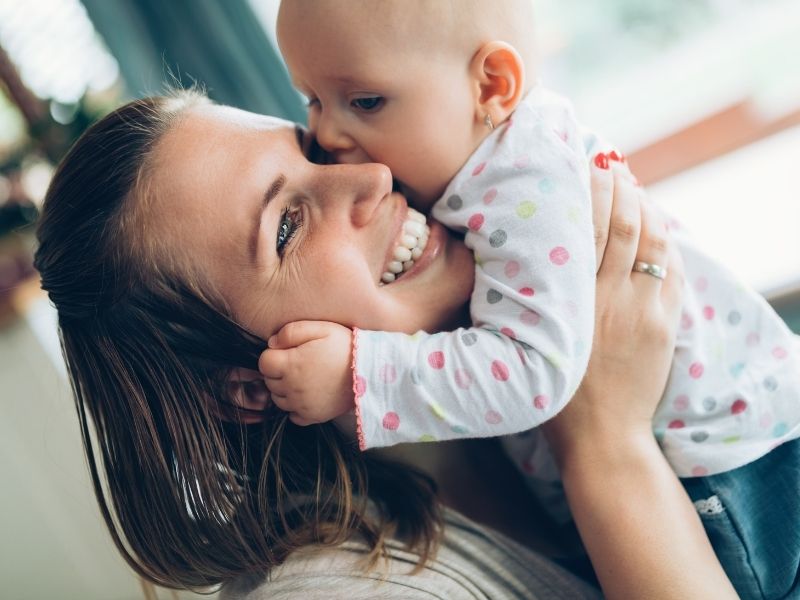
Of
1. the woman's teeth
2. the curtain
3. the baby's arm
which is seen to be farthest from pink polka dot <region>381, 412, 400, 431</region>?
the curtain

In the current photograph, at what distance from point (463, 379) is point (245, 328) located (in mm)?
317

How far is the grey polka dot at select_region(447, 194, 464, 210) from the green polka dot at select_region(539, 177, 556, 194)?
0.12 metres

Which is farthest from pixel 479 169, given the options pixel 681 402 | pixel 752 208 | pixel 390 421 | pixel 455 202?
pixel 752 208

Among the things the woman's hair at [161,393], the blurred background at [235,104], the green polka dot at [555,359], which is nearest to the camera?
the green polka dot at [555,359]

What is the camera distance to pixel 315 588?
0.90 meters

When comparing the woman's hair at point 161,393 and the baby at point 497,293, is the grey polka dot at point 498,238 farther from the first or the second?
the woman's hair at point 161,393

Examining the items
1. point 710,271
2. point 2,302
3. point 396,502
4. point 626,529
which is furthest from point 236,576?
point 2,302

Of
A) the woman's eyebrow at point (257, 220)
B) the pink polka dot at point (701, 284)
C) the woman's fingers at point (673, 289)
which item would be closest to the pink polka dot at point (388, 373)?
the woman's eyebrow at point (257, 220)

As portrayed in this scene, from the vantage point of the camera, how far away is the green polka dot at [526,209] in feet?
2.72

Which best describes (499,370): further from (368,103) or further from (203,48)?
(203,48)

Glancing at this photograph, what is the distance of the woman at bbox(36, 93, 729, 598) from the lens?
883mm

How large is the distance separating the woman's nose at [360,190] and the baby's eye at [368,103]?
9cm

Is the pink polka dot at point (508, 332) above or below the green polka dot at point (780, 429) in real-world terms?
above

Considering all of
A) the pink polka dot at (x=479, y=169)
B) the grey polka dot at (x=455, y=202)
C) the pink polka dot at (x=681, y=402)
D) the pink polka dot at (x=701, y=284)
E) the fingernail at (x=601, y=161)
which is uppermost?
the pink polka dot at (x=479, y=169)
